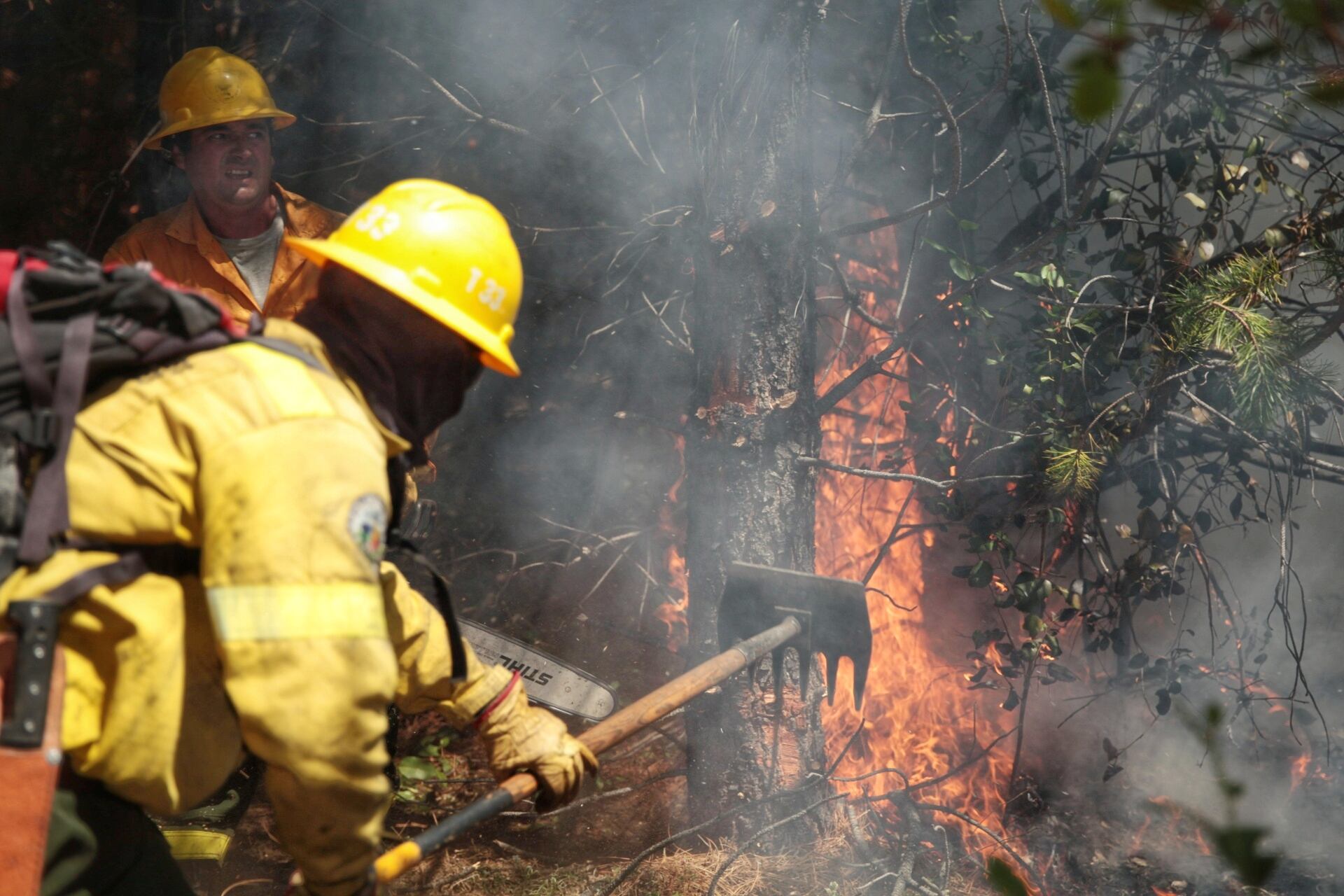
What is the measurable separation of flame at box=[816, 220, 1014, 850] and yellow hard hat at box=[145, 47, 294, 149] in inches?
121

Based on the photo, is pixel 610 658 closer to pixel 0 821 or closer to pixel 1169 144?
pixel 0 821

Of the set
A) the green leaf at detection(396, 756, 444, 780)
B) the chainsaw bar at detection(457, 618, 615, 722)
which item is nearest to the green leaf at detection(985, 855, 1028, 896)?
the chainsaw bar at detection(457, 618, 615, 722)

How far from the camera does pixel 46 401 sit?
1644 millimetres

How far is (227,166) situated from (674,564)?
302cm

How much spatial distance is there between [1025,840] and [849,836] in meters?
1.32

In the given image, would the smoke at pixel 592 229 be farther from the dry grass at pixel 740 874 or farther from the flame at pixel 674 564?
the dry grass at pixel 740 874

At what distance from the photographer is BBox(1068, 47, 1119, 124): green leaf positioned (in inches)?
33.1

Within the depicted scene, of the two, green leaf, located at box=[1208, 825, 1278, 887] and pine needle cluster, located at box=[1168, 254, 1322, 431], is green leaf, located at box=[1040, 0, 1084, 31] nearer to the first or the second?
green leaf, located at box=[1208, 825, 1278, 887]

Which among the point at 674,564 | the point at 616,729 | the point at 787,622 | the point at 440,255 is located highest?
the point at 440,255

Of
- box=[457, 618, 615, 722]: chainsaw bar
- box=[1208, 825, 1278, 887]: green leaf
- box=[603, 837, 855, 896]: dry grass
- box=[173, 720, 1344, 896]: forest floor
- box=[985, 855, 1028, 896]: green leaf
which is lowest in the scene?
box=[173, 720, 1344, 896]: forest floor

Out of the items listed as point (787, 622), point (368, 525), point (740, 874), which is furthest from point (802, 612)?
point (368, 525)

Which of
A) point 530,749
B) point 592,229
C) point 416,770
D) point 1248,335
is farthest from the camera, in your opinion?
point 592,229

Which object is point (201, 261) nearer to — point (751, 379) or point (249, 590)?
point (751, 379)

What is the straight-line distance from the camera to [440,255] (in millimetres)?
2086
